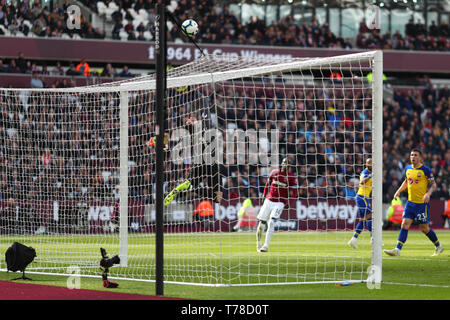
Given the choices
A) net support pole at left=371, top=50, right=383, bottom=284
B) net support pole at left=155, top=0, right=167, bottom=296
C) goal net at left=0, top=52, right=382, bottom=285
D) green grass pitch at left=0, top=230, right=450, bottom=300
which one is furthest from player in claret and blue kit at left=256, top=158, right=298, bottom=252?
net support pole at left=155, top=0, right=167, bottom=296

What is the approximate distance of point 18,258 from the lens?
11109mm

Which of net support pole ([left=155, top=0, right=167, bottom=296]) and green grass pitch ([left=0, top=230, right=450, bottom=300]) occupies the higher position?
net support pole ([left=155, top=0, right=167, bottom=296])

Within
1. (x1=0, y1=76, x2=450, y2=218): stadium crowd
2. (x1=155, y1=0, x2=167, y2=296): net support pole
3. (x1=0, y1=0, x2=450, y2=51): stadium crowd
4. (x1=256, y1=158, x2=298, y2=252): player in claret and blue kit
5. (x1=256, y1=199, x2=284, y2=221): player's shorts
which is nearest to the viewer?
(x1=155, y1=0, x2=167, y2=296): net support pole

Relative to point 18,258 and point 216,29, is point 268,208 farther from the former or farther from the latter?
point 216,29

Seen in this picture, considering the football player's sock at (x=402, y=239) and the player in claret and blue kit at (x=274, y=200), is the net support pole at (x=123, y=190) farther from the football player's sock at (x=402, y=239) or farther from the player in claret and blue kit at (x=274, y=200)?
the football player's sock at (x=402, y=239)

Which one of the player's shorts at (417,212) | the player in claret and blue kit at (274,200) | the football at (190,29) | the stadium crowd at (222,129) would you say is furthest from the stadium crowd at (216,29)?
the football at (190,29)

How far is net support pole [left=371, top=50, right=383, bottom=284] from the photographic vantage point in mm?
10141

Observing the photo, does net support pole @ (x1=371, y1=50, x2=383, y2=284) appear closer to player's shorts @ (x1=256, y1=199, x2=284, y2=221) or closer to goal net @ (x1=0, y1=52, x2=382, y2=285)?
goal net @ (x1=0, y1=52, x2=382, y2=285)

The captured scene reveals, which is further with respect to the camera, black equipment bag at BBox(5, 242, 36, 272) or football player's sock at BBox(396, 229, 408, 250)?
football player's sock at BBox(396, 229, 408, 250)

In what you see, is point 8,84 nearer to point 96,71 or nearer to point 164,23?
point 96,71

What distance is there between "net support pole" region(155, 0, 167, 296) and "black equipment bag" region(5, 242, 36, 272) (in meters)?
3.06

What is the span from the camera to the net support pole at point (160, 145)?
877 cm

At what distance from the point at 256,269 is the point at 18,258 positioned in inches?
154

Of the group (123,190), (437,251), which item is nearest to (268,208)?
(437,251)
